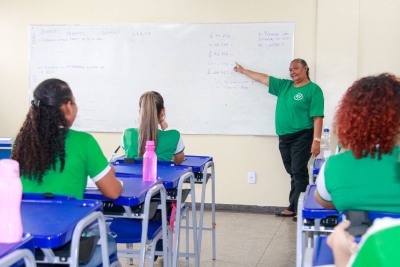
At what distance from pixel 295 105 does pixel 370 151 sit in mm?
3227

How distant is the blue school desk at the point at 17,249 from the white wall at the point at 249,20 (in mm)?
4052

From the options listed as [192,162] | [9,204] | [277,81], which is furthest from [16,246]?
[277,81]

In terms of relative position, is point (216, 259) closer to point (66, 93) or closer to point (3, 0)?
point (66, 93)

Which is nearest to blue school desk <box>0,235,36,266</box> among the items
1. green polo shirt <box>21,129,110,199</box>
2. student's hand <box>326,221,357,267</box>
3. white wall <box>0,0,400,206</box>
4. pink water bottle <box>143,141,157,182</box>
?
green polo shirt <box>21,129,110,199</box>

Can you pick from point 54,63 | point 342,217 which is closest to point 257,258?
point 342,217

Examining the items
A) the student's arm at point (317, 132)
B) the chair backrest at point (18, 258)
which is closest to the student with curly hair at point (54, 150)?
the chair backrest at point (18, 258)

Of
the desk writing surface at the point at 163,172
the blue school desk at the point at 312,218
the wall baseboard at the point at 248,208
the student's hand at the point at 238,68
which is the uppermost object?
the student's hand at the point at 238,68

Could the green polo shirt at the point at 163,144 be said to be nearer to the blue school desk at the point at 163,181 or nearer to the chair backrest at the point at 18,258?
the blue school desk at the point at 163,181

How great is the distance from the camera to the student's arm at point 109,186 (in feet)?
7.83

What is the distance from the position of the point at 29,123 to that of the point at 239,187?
3522 millimetres

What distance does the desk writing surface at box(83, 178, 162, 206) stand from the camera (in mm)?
2449

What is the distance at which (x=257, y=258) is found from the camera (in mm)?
4094

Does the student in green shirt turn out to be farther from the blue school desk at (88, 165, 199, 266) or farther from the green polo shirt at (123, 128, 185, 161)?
the blue school desk at (88, 165, 199, 266)

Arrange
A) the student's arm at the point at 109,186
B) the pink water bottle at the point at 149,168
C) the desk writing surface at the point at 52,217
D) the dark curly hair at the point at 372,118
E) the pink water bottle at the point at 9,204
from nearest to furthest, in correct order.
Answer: the pink water bottle at the point at 9,204, the desk writing surface at the point at 52,217, the dark curly hair at the point at 372,118, the student's arm at the point at 109,186, the pink water bottle at the point at 149,168
